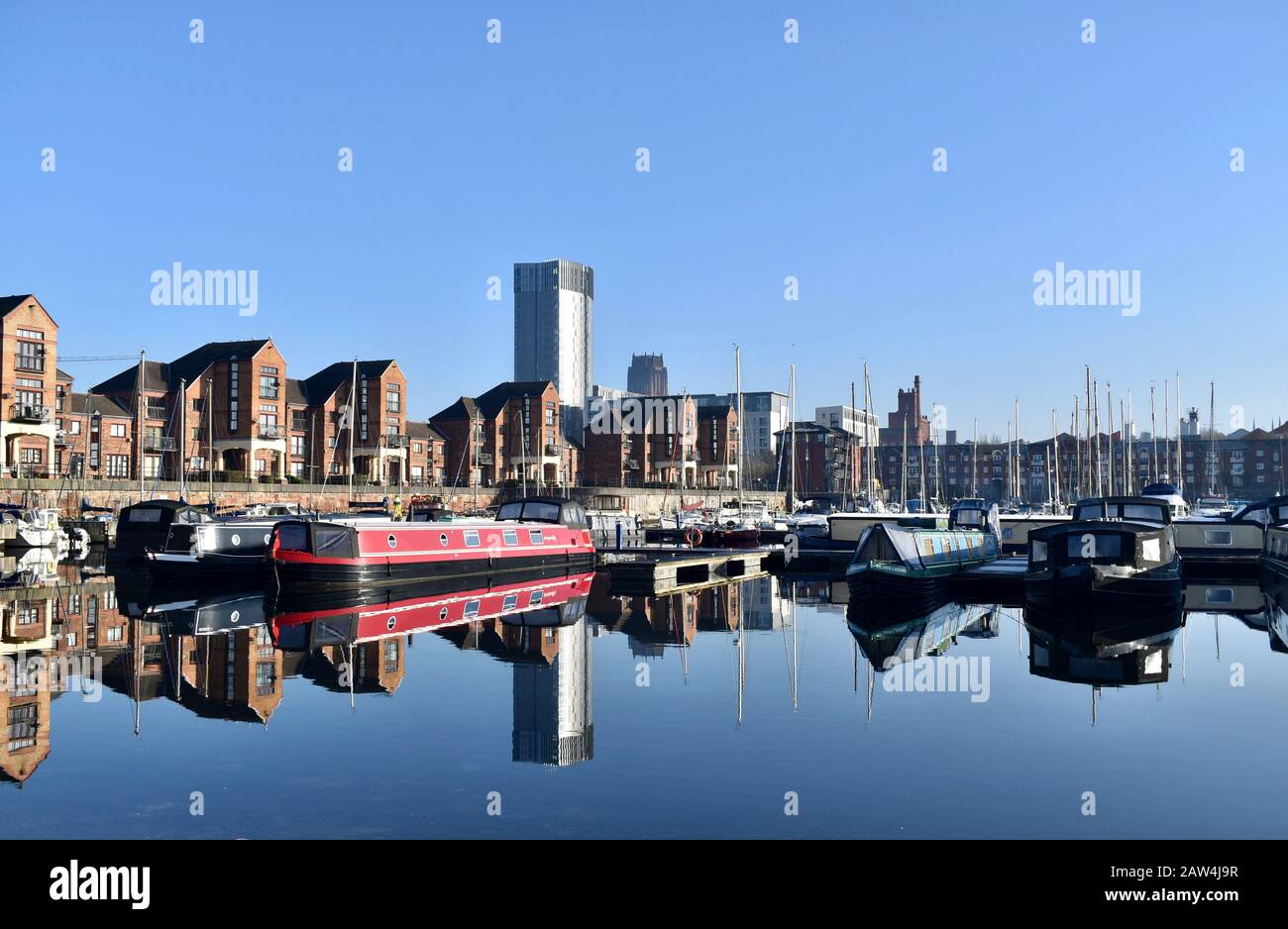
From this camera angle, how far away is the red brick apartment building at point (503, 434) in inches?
4491

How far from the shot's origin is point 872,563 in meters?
35.9

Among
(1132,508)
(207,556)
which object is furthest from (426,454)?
(1132,508)

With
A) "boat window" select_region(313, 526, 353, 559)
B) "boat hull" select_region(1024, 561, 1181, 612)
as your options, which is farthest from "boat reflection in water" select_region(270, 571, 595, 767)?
"boat hull" select_region(1024, 561, 1181, 612)

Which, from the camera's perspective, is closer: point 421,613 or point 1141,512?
point 421,613

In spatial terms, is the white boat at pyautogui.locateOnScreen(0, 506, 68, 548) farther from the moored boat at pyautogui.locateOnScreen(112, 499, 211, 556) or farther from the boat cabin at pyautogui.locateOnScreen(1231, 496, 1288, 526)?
the boat cabin at pyautogui.locateOnScreen(1231, 496, 1288, 526)

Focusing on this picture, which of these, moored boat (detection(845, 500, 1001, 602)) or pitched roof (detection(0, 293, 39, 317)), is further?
pitched roof (detection(0, 293, 39, 317))

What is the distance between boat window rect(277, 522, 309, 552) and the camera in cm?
3403

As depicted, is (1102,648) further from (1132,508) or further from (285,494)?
(285,494)

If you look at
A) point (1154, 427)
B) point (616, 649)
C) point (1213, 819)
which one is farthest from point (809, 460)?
point (1213, 819)

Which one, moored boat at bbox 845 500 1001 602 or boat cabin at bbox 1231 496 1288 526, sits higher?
boat cabin at bbox 1231 496 1288 526

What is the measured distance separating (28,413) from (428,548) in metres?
45.3

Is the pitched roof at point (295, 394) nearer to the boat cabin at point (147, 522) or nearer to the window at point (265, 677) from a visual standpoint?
the boat cabin at point (147, 522)

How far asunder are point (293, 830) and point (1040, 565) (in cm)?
2780

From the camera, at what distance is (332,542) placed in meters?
34.5
